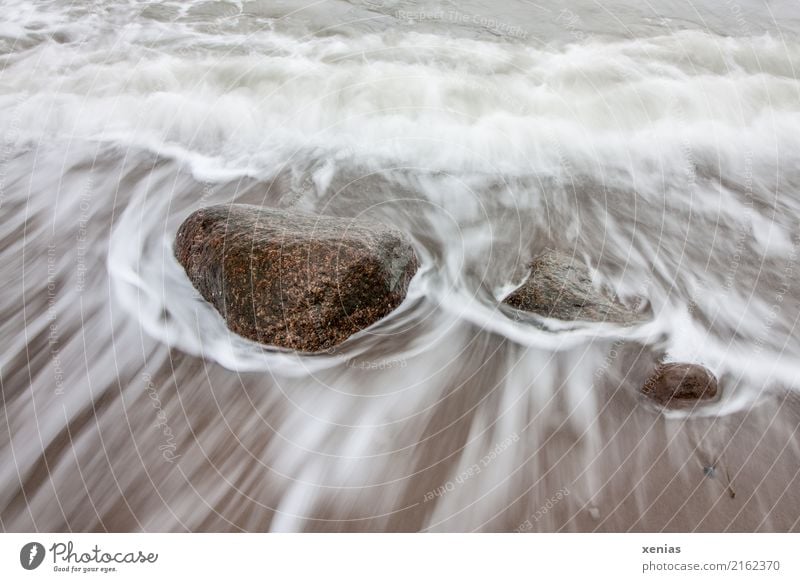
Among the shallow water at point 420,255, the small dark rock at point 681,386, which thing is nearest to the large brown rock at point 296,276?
the shallow water at point 420,255

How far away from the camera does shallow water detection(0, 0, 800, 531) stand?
121 inches

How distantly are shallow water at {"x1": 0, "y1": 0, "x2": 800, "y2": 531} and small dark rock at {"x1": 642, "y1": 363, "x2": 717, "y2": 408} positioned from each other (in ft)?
0.34

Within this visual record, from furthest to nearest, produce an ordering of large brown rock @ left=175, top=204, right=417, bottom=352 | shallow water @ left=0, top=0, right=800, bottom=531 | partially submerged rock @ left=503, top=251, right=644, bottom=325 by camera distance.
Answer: partially submerged rock @ left=503, top=251, right=644, bottom=325
large brown rock @ left=175, top=204, right=417, bottom=352
shallow water @ left=0, top=0, right=800, bottom=531

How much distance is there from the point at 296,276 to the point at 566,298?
1784 millimetres

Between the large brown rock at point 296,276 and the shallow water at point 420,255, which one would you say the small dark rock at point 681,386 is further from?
the large brown rock at point 296,276

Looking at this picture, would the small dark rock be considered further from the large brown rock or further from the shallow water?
the large brown rock

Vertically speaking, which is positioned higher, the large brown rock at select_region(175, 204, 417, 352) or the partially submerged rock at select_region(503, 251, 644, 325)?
the large brown rock at select_region(175, 204, 417, 352)

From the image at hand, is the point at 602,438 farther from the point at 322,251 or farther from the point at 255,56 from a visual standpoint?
the point at 255,56

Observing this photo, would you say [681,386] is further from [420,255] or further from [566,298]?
[420,255]

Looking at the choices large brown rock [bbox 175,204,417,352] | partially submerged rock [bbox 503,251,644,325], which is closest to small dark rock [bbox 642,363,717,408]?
partially submerged rock [bbox 503,251,644,325]

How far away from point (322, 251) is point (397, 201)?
1.59 meters

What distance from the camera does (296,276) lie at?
3641 mm

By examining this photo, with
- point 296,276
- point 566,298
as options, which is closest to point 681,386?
point 566,298
